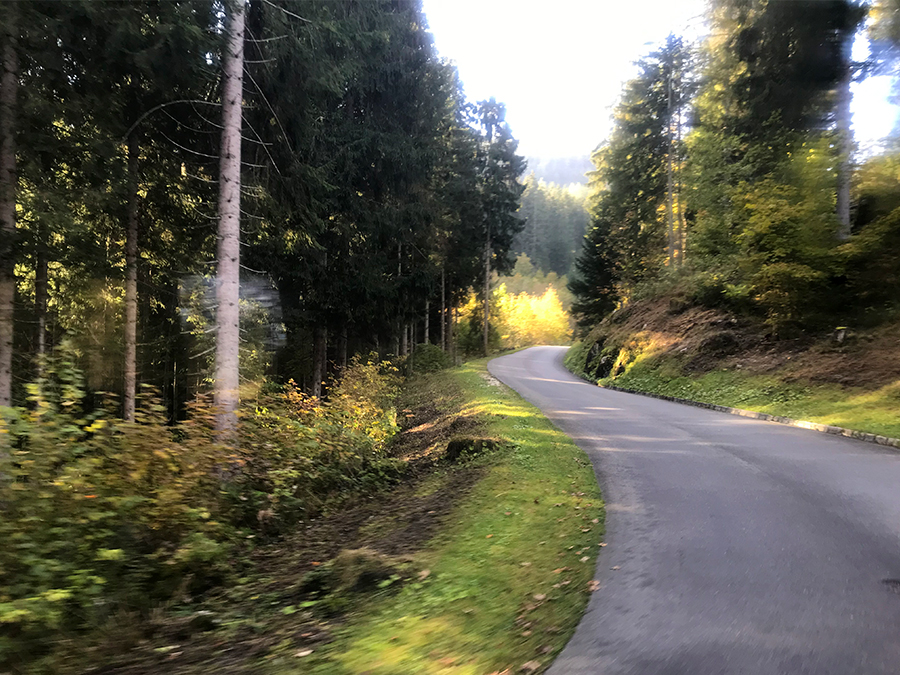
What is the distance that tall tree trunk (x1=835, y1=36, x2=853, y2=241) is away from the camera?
17.5 meters

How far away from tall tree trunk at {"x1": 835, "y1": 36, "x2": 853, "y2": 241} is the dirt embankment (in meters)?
3.77

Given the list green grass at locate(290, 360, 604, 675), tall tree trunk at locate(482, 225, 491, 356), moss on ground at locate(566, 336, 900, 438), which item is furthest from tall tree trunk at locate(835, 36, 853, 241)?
tall tree trunk at locate(482, 225, 491, 356)

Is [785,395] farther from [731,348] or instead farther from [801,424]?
[731,348]

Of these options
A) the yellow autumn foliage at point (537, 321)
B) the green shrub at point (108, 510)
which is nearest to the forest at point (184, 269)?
the green shrub at point (108, 510)

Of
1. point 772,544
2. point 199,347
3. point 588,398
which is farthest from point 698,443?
point 199,347

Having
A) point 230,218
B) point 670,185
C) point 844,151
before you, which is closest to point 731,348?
point 844,151

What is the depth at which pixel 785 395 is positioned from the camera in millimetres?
15570

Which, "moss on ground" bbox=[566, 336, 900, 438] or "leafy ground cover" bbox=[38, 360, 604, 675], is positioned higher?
"moss on ground" bbox=[566, 336, 900, 438]

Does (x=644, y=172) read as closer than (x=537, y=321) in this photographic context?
Yes

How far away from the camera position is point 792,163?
1819 centimetres

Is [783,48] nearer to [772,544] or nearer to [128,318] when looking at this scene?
[772,544]

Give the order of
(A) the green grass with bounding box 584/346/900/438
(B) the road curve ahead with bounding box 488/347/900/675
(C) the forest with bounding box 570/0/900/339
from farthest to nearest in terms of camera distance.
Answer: (C) the forest with bounding box 570/0/900/339 → (A) the green grass with bounding box 584/346/900/438 → (B) the road curve ahead with bounding box 488/347/900/675

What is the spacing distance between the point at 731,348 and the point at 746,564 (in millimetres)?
17912

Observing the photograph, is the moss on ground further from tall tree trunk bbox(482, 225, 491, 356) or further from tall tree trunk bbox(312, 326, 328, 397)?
tall tree trunk bbox(482, 225, 491, 356)
